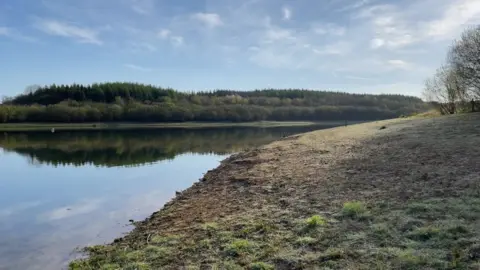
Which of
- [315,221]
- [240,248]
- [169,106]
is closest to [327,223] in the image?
[315,221]

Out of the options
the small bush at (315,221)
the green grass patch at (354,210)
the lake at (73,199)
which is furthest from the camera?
the lake at (73,199)

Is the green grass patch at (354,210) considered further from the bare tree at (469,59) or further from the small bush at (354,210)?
the bare tree at (469,59)

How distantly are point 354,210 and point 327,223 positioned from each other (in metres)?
0.77

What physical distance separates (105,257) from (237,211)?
3.31 metres

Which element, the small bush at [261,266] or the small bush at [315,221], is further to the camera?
the small bush at [315,221]

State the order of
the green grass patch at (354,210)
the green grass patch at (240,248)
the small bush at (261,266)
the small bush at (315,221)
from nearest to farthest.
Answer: the small bush at (261,266) → the green grass patch at (240,248) → the small bush at (315,221) → the green grass patch at (354,210)

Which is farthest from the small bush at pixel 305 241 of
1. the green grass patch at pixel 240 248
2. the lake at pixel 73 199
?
the lake at pixel 73 199

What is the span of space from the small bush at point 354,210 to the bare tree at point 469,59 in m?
26.3

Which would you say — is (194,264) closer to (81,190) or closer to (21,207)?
(21,207)

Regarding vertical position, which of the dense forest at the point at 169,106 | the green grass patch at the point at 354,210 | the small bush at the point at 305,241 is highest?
the dense forest at the point at 169,106

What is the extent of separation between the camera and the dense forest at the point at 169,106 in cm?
9825

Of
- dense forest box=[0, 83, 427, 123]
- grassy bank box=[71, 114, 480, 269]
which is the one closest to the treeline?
grassy bank box=[71, 114, 480, 269]

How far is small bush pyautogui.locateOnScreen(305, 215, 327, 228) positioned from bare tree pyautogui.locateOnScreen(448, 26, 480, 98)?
27.2 metres

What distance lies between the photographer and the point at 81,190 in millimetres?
18094
